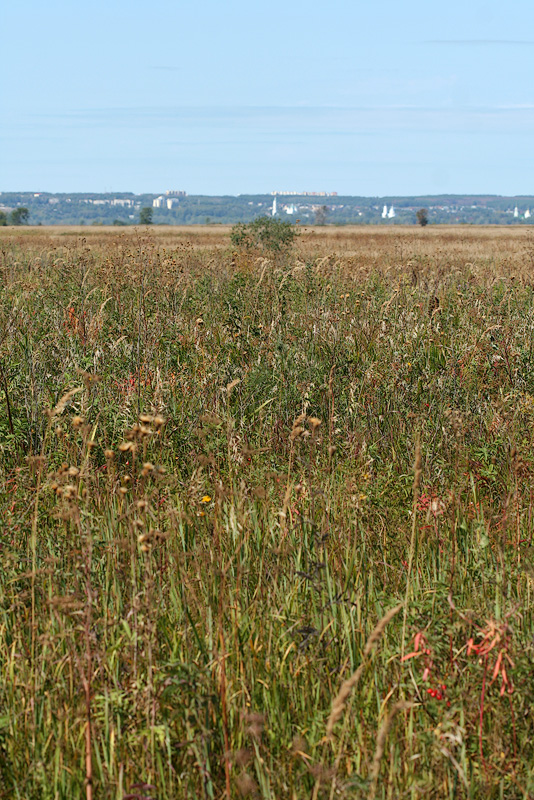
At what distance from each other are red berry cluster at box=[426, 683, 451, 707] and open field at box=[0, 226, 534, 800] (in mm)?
16

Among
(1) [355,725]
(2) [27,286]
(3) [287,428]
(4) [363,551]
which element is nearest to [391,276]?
(2) [27,286]

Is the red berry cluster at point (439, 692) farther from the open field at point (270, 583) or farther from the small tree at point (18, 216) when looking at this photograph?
the small tree at point (18, 216)

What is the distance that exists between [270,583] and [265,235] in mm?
16721

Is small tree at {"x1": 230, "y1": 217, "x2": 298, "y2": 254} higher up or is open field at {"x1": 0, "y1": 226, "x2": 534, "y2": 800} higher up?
small tree at {"x1": 230, "y1": 217, "x2": 298, "y2": 254}

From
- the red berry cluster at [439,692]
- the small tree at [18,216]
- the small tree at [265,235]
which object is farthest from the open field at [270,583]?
the small tree at [18,216]

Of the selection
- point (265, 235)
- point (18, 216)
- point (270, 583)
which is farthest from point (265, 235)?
point (18, 216)

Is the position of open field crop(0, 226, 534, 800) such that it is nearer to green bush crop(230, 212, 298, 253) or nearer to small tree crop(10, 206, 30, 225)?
green bush crop(230, 212, 298, 253)

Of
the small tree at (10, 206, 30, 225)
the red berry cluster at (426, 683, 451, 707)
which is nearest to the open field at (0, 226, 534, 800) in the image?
the red berry cluster at (426, 683, 451, 707)

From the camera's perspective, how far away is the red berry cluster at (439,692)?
2.17 meters

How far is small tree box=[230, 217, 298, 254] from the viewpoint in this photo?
18.3 meters

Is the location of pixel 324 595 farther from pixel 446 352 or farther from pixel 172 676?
pixel 446 352

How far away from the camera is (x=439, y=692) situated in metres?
2.26

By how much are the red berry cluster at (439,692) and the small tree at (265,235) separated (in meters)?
16.4

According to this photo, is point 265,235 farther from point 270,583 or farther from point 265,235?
point 270,583
